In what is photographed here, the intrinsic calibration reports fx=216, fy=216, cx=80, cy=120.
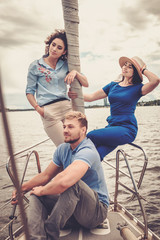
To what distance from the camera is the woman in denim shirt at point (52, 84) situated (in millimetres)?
2484

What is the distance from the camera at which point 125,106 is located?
2592 millimetres

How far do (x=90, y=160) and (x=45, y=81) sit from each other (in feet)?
3.56

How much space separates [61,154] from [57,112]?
1.67 feet

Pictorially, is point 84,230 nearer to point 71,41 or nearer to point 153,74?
point 153,74

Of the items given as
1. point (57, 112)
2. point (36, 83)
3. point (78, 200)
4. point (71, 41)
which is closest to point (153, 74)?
point (71, 41)

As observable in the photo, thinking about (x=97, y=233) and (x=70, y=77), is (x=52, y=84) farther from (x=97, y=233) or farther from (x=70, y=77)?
(x=97, y=233)

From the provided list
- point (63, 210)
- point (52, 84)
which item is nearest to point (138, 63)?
point (52, 84)

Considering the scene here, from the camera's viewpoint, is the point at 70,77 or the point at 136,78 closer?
the point at 70,77

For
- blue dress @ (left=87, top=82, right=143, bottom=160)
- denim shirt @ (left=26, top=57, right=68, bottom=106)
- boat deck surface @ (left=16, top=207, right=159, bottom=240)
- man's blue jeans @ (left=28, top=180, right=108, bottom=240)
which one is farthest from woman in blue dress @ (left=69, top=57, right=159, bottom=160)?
boat deck surface @ (left=16, top=207, right=159, bottom=240)

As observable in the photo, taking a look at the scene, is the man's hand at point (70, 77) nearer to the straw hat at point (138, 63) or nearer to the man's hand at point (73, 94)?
the man's hand at point (73, 94)

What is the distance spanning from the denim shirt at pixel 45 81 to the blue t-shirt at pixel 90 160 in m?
0.60

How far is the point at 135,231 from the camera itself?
2.59 meters

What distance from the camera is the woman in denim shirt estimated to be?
248 cm

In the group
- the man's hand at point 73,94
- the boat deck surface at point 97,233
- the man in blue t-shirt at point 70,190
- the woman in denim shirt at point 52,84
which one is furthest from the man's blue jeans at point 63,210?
the man's hand at point 73,94
